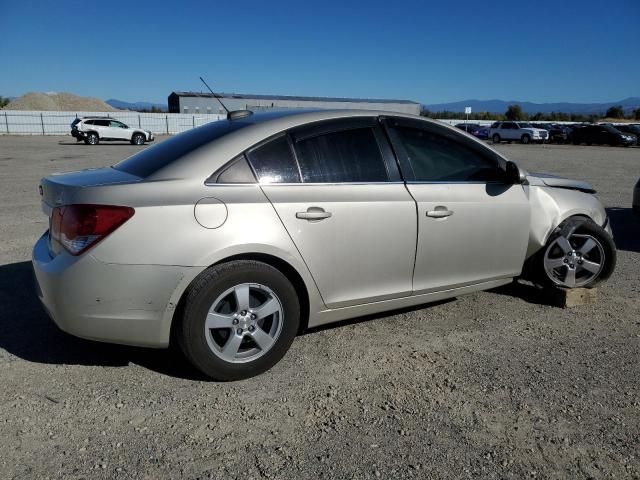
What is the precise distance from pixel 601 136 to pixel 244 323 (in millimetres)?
43435

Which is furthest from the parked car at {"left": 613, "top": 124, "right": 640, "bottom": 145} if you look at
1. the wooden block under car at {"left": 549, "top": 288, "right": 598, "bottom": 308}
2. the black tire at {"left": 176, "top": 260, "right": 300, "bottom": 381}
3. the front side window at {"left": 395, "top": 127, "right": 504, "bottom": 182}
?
the black tire at {"left": 176, "top": 260, "right": 300, "bottom": 381}

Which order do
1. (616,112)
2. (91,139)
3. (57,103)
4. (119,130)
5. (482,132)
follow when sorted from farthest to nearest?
1. (616,112)
2. (57,103)
3. (482,132)
4. (119,130)
5. (91,139)

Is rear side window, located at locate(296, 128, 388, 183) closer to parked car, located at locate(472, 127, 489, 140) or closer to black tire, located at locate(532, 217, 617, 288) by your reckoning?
black tire, located at locate(532, 217, 617, 288)

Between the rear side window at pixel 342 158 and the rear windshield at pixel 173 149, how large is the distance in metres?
0.48

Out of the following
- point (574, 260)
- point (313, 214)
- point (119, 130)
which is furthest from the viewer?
point (119, 130)

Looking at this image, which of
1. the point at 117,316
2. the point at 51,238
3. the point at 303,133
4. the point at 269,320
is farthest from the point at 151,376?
the point at 303,133

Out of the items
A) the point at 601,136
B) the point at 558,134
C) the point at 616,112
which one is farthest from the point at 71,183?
the point at 616,112

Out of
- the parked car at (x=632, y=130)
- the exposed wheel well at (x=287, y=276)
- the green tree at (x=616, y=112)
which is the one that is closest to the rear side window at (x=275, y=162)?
the exposed wheel well at (x=287, y=276)

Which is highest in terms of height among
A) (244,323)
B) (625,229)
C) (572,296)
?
(244,323)

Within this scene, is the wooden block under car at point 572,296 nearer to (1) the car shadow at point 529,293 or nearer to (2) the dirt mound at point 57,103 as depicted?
(1) the car shadow at point 529,293

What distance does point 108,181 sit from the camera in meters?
3.34

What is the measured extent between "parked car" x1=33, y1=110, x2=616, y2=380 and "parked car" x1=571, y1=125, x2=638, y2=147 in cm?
3963

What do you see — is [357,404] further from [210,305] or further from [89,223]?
[89,223]

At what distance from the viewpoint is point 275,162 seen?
3502 mm
